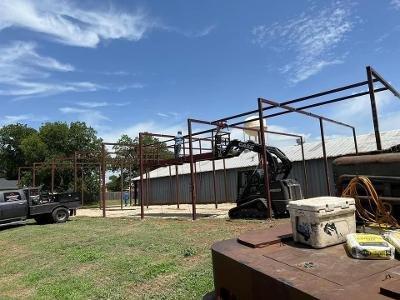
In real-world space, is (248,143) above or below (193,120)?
below

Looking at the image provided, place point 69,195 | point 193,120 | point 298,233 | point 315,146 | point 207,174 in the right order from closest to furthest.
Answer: point 298,233 < point 193,120 < point 69,195 < point 315,146 < point 207,174

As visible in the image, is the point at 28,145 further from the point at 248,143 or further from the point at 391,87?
the point at 391,87

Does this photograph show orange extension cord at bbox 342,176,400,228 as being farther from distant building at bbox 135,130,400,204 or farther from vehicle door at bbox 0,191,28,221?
vehicle door at bbox 0,191,28,221

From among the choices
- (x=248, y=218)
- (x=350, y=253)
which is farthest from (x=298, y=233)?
(x=248, y=218)

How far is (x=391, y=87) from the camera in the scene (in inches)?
499

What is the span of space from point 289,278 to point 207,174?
30.9 metres

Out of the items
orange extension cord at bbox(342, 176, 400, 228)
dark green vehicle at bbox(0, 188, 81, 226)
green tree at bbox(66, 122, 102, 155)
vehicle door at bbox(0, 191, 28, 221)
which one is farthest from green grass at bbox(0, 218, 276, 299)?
green tree at bbox(66, 122, 102, 155)

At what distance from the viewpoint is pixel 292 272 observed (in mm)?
2633

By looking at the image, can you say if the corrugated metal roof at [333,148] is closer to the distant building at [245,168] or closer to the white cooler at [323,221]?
the distant building at [245,168]

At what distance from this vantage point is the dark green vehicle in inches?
757

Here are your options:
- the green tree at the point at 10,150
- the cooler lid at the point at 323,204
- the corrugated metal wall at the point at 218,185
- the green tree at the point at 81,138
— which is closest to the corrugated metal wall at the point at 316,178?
the corrugated metal wall at the point at 218,185

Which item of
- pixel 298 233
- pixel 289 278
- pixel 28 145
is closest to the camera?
pixel 289 278

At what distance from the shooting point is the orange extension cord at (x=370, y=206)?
3.50 meters

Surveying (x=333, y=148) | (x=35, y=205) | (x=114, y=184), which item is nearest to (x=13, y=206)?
(x=35, y=205)
